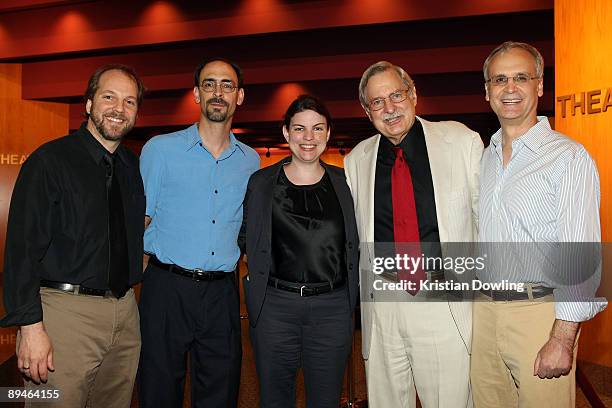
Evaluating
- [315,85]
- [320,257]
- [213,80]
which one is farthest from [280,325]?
[315,85]

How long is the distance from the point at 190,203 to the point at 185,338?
0.71 meters

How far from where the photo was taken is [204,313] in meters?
2.61

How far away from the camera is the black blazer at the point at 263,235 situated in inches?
98.9

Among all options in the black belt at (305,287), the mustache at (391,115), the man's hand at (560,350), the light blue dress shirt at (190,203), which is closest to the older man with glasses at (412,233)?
the mustache at (391,115)

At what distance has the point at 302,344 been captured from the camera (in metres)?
2.50

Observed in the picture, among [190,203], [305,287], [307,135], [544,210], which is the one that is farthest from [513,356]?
[190,203]

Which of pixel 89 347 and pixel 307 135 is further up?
pixel 307 135

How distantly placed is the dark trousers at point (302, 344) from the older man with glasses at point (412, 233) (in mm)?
151

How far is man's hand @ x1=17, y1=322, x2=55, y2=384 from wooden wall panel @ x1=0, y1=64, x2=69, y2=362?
27.5 feet

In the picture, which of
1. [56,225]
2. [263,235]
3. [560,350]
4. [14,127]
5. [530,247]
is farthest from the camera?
[14,127]

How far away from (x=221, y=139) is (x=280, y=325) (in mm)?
1082

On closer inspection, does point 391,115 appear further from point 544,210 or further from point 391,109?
point 544,210

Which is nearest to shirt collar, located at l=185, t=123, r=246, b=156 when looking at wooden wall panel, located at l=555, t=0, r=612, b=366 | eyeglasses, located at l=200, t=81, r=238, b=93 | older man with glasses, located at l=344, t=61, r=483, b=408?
eyeglasses, located at l=200, t=81, r=238, b=93

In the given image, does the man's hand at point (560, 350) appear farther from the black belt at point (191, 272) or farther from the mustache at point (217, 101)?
the mustache at point (217, 101)
